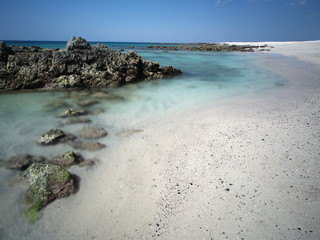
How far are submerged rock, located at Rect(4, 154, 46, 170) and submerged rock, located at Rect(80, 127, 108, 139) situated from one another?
102 centimetres

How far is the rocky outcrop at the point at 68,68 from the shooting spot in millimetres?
8220

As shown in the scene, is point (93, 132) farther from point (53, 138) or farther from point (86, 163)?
point (86, 163)

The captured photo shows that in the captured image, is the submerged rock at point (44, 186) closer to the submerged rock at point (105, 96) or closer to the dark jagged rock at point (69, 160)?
the dark jagged rock at point (69, 160)

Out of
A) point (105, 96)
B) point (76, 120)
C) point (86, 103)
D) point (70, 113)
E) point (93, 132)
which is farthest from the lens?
point (105, 96)

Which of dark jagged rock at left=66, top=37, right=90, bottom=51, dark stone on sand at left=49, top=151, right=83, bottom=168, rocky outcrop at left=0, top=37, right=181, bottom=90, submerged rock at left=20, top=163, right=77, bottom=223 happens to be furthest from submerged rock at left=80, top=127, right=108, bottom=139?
dark jagged rock at left=66, top=37, right=90, bottom=51

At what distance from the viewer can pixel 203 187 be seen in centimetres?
279

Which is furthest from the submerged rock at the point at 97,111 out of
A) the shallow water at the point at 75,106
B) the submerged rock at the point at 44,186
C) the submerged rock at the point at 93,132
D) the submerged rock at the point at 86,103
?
the submerged rock at the point at 44,186

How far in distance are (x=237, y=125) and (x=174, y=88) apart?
15.7ft

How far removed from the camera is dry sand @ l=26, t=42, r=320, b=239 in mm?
2211

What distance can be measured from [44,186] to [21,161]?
3.78 feet

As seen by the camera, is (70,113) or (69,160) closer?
(69,160)

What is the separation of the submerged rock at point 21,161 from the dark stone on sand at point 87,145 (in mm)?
611

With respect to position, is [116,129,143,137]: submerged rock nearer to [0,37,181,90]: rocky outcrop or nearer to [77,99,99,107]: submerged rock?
[77,99,99,107]: submerged rock

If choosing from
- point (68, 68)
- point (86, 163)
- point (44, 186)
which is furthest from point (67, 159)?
point (68, 68)
